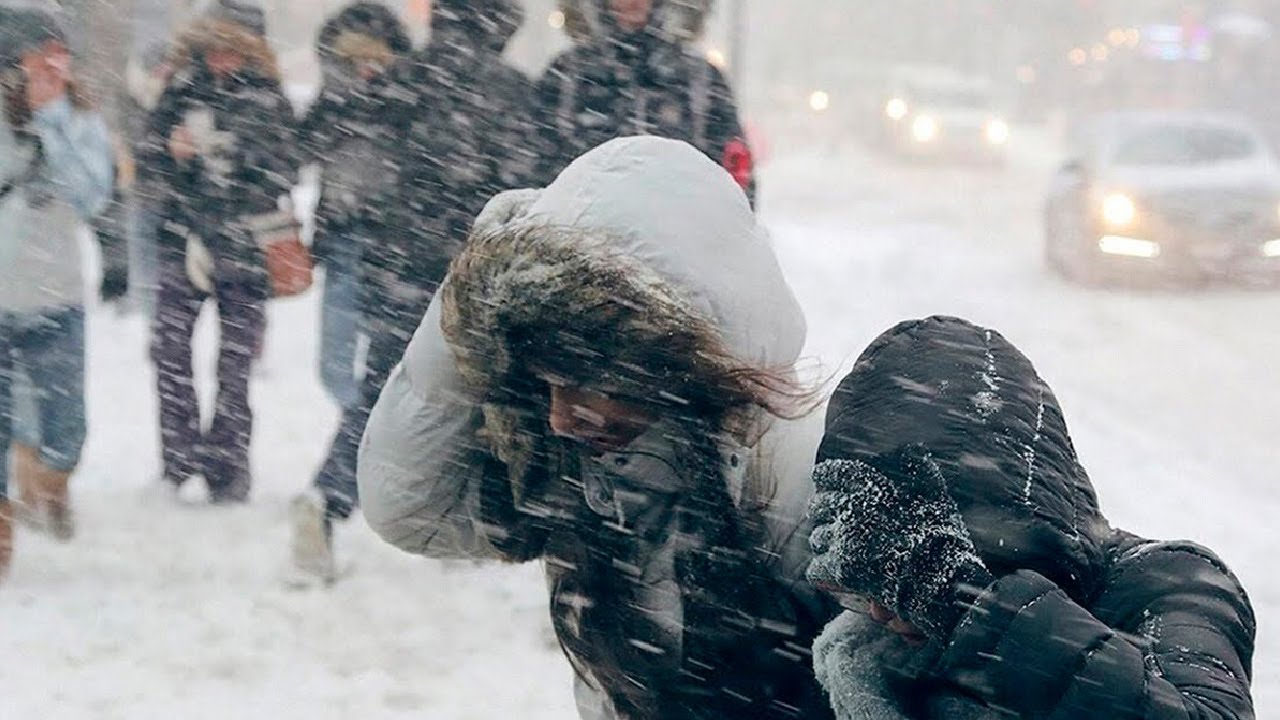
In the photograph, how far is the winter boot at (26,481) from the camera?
16.5 feet

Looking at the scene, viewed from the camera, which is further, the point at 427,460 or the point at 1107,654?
the point at 427,460

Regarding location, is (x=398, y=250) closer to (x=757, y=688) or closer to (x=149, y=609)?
A: (x=149, y=609)

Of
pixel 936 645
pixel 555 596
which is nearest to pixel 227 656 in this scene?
pixel 555 596

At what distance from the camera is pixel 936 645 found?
1462mm

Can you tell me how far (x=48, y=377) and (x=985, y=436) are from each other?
414cm

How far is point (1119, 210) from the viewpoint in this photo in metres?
13.2

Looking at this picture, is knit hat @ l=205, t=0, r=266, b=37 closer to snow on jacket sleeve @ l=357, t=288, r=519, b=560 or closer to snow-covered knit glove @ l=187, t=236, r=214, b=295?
snow-covered knit glove @ l=187, t=236, r=214, b=295

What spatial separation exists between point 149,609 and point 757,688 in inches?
127

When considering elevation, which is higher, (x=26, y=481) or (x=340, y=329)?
(x=340, y=329)

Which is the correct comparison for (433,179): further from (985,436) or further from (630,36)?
(985,436)

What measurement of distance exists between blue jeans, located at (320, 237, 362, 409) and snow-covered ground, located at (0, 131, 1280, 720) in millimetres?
540

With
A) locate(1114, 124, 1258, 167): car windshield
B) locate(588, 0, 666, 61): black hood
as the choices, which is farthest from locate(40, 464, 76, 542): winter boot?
locate(1114, 124, 1258, 167): car windshield

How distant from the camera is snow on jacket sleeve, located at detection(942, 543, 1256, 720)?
1.32 meters

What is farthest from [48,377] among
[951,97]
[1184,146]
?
[951,97]
